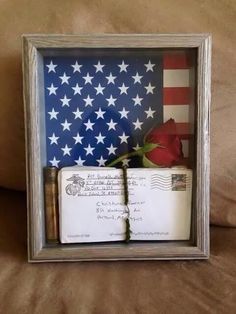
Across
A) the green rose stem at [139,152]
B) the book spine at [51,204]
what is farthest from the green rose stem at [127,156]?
the book spine at [51,204]

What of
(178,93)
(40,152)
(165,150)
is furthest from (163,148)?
(40,152)

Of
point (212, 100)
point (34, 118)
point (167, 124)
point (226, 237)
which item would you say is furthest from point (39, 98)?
point (226, 237)

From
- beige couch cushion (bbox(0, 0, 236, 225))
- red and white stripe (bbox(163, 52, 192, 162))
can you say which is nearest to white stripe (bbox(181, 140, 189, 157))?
red and white stripe (bbox(163, 52, 192, 162))

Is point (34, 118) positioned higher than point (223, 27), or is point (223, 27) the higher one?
point (223, 27)

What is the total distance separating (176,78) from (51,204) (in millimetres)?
330

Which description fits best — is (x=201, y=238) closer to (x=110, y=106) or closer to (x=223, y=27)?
(x=110, y=106)

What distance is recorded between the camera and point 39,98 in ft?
3.01

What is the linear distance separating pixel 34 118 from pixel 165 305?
15.3 inches

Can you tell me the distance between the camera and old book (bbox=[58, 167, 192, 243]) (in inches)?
36.4

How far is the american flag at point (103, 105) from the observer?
0.96 metres

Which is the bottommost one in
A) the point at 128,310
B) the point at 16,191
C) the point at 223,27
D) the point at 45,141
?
the point at 128,310

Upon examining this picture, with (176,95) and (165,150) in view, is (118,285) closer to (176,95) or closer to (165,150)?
(165,150)

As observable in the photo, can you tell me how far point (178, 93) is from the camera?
955 millimetres

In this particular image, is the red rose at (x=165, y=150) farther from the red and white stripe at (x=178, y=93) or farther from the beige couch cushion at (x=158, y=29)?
the beige couch cushion at (x=158, y=29)
